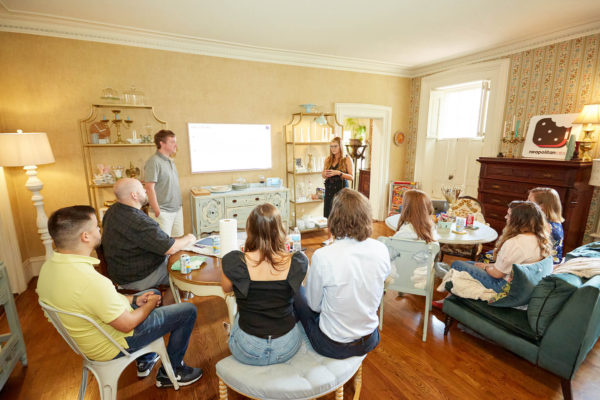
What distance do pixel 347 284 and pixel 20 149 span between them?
326cm

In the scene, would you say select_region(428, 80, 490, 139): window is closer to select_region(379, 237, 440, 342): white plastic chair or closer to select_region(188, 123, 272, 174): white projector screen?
select_region(188, 123, 272, 174): white projector screen

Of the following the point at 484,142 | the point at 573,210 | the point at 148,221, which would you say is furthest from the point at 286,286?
the point at 484,142

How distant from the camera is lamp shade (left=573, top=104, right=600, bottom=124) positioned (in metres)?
3.04

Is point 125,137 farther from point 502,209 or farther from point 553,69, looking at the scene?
point 553,69

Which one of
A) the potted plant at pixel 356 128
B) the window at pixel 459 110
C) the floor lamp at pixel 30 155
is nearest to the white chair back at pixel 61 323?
the floor lamp at pixel 30 155

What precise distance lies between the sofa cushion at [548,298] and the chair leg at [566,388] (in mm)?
259

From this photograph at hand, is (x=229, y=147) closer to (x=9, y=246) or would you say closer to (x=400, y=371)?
(x=9, y=246)

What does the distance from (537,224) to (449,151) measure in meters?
3.33

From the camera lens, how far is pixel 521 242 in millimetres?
1938

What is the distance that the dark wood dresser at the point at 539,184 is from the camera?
10.5 feet

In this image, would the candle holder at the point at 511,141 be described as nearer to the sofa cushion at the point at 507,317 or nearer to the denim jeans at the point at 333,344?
the sofa cushion at the point at 507,317

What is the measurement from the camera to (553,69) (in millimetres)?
3586

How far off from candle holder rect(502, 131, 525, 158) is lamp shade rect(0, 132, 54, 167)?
551 cm

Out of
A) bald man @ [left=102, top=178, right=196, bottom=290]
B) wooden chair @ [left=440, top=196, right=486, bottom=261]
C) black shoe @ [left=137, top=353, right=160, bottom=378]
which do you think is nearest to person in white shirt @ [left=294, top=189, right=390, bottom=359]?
bald man @ [left=102, top=178, right=196, bottom=290]
